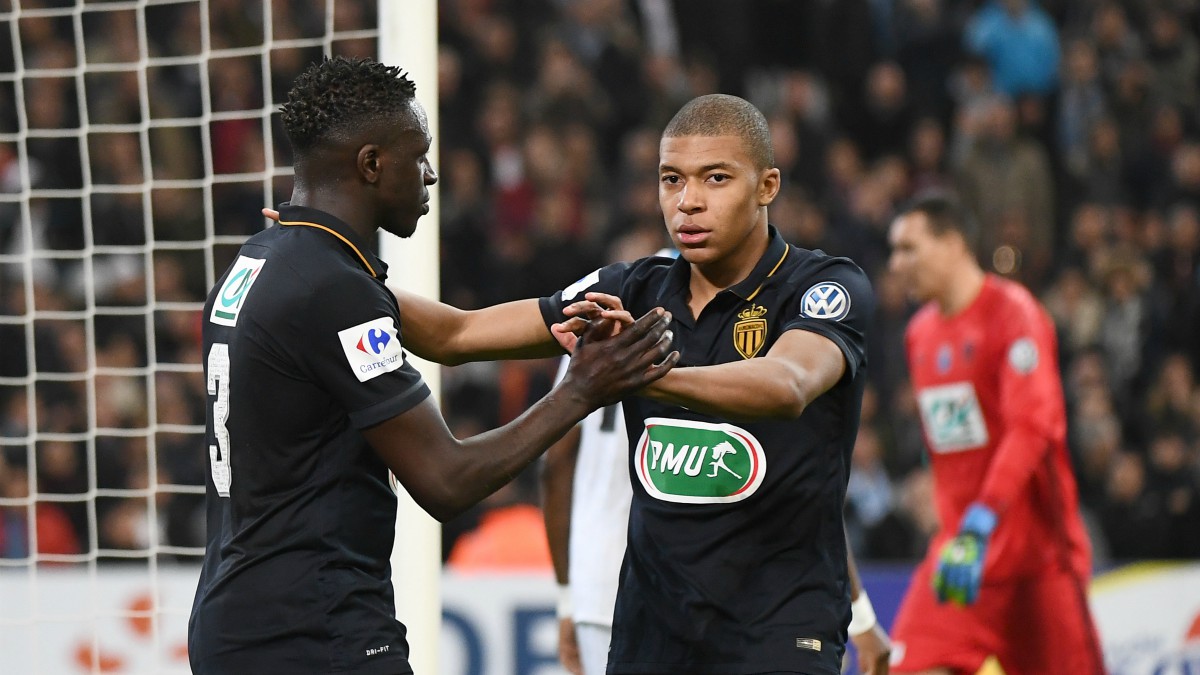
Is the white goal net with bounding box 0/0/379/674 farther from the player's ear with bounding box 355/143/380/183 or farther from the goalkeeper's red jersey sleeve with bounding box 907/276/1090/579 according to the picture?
the player's ear with bounding box 355/143/380/183

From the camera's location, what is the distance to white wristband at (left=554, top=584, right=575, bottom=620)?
4973 mm

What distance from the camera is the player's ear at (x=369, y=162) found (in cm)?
316

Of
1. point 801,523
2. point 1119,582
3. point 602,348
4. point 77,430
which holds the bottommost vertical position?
point 1119,582

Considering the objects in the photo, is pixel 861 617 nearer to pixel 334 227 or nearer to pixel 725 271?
pixel 725 271

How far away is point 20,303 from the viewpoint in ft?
31.5

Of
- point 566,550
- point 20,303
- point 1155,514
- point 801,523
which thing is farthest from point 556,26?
point 801,523

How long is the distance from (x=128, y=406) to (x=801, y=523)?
665cm

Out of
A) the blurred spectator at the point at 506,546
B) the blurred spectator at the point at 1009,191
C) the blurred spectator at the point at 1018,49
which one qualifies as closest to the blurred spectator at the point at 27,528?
the blurred spectator at the point at 506,546

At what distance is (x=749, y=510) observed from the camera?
Answer: 3.45m

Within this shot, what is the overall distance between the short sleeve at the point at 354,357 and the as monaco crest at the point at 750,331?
83cm

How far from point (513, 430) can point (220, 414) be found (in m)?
0.59

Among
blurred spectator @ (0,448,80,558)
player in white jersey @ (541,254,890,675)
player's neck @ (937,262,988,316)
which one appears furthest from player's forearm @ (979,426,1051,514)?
blurred spectator @ (0,448,80,558)

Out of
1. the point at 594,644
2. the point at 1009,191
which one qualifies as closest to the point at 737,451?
the point at 594,644

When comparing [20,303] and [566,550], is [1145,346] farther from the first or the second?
[20,303]
